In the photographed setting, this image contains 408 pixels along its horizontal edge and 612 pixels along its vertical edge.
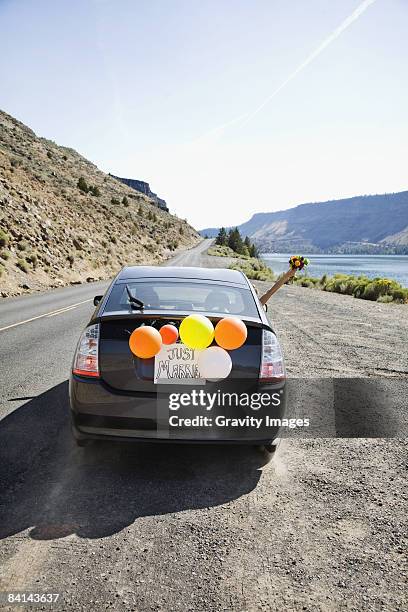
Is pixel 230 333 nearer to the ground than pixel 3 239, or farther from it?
nearer to the ground

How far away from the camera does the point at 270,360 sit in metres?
3.53

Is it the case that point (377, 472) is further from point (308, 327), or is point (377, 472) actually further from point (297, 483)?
point (308, 327)

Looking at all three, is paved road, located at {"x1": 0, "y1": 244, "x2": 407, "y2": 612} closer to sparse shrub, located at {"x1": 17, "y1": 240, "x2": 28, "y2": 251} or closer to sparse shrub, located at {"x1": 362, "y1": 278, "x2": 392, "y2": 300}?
sparse shrub, located at {"x1": 362, "y1": 278, "x2": 392, "y2": 300}

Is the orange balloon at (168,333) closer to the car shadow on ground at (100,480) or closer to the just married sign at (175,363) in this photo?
the just married sign at (175,363)

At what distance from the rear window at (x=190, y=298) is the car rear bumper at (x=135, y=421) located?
0.77 m

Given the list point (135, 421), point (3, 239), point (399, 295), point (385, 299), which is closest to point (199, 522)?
point (135, 421)

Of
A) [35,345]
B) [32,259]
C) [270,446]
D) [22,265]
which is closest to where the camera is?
[270,446]

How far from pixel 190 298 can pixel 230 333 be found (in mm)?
1390

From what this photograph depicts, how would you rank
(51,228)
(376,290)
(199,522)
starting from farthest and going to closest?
(51,228), (376,290), (199,522)

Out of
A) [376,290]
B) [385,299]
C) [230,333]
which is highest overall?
[230,333]

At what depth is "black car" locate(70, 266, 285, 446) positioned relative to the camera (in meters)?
3.34

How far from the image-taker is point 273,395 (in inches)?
137

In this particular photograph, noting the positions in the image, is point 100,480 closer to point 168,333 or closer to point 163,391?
point 163,391

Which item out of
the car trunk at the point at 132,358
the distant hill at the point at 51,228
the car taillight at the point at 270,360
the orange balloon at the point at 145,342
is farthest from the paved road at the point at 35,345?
the distant hill at the point at 51,228
